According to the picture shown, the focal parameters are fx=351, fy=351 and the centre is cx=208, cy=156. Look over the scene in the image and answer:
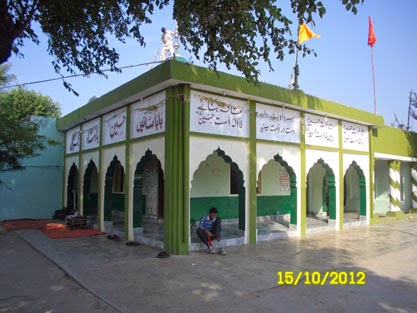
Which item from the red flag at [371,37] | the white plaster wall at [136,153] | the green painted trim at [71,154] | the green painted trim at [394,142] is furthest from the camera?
the red flag at [371,37]

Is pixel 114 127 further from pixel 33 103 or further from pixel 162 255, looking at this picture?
pixel 33 103

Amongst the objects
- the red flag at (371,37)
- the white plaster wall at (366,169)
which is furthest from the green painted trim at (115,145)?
the red flag at (371,37)

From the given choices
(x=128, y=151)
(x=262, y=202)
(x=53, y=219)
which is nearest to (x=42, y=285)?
(x=128, y=151)

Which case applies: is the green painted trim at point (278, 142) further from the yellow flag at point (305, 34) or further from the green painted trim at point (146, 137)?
the yellow flag at point (305, 34)

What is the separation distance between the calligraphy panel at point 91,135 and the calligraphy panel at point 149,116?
250 cm

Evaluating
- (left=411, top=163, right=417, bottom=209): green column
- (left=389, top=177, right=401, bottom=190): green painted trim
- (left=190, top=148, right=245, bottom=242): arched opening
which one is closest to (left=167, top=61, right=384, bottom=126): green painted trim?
(left=190, top=148, right=245, bottom=242): arched opening

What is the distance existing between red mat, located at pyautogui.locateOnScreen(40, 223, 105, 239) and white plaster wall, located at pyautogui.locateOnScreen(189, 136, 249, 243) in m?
4.36

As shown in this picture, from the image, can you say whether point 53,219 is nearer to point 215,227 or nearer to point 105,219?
point 105,219

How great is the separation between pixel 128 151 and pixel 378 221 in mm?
9269

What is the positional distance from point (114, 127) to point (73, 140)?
13.5ft

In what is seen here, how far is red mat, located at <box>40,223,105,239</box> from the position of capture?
9.64 m

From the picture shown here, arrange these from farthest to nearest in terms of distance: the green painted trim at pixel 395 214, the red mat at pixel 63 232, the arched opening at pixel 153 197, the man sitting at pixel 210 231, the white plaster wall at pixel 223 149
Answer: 1. the green painted trim at pixel 395 214
2. the arched opening at pixel 153 197
3. the red mat at pixel 63 232
4. the white plaster wall at pixel 223 149
5. the man sitting at pixel 210 231

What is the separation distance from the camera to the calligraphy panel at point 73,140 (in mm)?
12641
